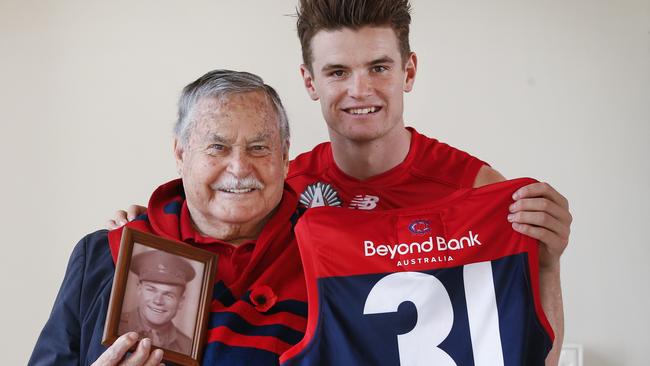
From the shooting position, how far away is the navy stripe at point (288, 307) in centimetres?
171

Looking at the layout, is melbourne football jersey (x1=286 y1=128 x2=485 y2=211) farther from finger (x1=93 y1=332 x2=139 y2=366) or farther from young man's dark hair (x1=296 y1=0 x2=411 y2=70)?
finger (x1=93 y1=332 x2=139 y2=366)

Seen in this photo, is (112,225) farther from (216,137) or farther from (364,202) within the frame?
(364,202)

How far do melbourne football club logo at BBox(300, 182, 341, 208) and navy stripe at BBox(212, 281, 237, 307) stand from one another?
57cm

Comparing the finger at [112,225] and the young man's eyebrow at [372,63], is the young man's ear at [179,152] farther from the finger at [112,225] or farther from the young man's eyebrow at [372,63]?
the young man's eyebrow at [372,63]

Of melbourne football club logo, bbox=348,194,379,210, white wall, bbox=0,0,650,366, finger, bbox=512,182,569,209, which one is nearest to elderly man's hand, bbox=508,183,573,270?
finger, bbox=512,182,569,209

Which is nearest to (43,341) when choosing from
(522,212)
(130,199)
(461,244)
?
(461,244)

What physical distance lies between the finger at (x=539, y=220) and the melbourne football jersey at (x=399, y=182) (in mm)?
472

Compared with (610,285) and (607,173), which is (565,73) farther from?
(610,285)

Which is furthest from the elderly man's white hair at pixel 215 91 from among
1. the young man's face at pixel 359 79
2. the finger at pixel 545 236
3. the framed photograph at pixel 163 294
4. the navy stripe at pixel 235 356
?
the finger at pixel 545 236

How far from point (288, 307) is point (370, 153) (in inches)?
26.6

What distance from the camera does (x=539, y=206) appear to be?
1.71 m

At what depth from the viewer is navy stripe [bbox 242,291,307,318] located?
171 centimetres

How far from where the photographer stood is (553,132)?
323 cm

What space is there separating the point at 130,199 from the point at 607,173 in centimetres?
202
